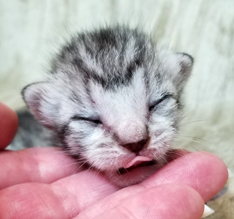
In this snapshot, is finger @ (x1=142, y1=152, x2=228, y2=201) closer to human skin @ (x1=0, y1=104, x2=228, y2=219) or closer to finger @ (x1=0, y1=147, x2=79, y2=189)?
human skin @ (x1=0, y1=104, x2=228, y2=219)

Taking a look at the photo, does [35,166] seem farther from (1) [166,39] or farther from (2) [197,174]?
(1) [166,39]

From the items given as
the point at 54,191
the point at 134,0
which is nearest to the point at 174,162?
the point at 54,191

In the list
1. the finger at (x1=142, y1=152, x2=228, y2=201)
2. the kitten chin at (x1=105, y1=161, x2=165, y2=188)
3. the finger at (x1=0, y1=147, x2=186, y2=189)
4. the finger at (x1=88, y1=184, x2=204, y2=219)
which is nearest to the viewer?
the finger at (x1=88, y1=184, x2=204, y2=219)

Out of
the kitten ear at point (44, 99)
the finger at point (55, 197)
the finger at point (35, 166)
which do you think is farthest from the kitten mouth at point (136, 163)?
the kitten ear at point (44, 99)

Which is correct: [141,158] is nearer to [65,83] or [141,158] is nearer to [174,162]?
[174,162]

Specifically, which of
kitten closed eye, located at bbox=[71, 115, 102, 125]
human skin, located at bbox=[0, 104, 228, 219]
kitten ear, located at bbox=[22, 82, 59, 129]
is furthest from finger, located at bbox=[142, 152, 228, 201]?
kitten ear, located at bbox=[22, 82, 59, 129]

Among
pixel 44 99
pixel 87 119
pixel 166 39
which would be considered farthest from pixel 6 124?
pixel 166 39
